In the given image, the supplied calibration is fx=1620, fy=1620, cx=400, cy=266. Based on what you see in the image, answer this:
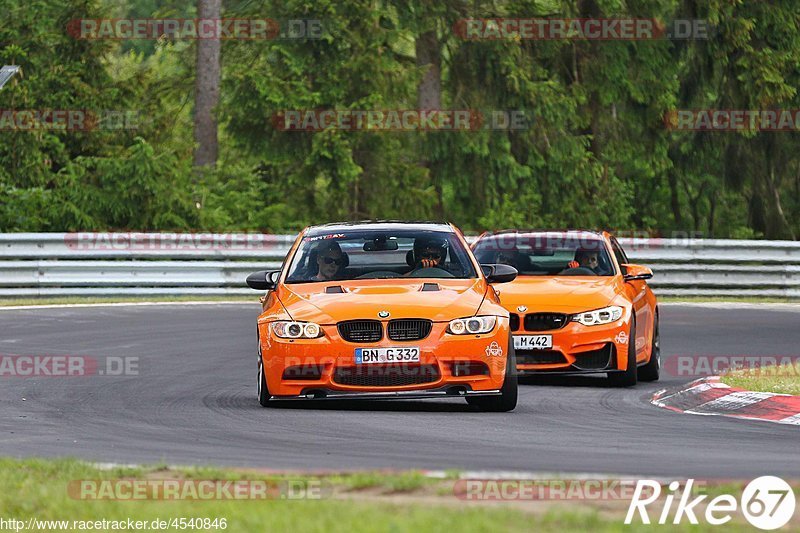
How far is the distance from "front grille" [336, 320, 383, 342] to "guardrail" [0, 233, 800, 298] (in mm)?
15368

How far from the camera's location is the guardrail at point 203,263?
27.0 m

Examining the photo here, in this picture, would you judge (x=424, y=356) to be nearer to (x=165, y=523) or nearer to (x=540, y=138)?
(x=165, y=523)

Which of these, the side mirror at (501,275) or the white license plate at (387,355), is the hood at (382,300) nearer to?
the white license plate at (387,355)

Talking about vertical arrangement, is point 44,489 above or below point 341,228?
below

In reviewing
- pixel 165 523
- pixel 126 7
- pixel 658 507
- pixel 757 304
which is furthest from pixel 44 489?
pixel 126 7

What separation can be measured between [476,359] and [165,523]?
5373mm

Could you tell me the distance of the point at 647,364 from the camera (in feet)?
52.0

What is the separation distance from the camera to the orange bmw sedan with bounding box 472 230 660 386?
1497 cm

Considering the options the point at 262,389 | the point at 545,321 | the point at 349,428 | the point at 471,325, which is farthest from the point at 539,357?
the point at 349,428

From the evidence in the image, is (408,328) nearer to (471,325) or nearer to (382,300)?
(382,300)

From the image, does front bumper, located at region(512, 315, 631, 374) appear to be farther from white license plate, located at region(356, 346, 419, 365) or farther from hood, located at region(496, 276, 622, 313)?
white license plate, located at region(356, 346, 419, 365)

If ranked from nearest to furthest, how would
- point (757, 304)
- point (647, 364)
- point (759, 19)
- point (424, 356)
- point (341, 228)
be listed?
point (424, 356), point (341, 228), point (647, 364), point (757, 304), point (759, 19)

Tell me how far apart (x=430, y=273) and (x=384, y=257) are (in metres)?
0.58

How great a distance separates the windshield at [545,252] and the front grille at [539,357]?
147 cm
